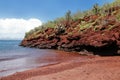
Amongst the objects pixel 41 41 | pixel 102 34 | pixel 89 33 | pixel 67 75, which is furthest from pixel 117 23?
pixel 41 41

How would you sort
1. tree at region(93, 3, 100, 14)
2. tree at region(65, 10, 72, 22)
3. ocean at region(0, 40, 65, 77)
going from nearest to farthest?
ocean at region(0, 40, 65, 77)
tree at region(93, 3, 100, 14)
tree at region(65, 10, 72, 22)

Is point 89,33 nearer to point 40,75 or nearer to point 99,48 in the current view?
point 99,48

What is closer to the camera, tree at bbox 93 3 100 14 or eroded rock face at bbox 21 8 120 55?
eroded rock face at bbox 21 8 120 55

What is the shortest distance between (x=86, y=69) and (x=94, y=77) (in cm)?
287

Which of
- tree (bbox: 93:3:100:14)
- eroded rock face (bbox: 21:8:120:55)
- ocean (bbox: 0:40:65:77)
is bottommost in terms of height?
ocean (bbox: 0:40:65:77)

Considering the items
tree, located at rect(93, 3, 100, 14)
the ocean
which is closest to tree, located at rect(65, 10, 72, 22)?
tree, located at rect(93, 3, 100, 14)

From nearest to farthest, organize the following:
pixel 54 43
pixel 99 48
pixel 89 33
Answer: pixel 99 48
pixel 89 33
pixel 54 43

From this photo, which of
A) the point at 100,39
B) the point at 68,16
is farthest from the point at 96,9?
the point at 100,39

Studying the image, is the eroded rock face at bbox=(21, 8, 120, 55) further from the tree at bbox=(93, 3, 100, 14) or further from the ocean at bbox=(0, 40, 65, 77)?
the tree at bbox=(93, 3, 100, 14)

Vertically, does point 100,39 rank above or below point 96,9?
below

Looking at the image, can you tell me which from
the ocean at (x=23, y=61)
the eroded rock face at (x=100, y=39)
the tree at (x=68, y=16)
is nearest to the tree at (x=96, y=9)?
the eroded rock face at (x=100, y=39)

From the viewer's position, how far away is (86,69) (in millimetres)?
19234

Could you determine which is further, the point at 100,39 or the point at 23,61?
the point at 100,39

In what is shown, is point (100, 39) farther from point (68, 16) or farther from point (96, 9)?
point (68, 16)
